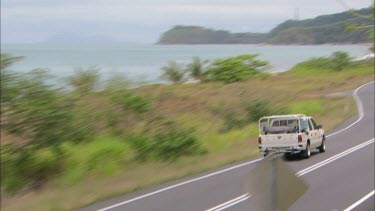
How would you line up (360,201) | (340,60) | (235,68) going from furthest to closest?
(340,60)
(235,68)
(360,201)

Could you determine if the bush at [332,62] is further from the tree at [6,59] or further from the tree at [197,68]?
the tree at [6,59]

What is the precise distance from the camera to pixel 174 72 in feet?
202

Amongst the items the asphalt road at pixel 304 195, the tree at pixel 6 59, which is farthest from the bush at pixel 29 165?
the asphalt road at pixel 304 195

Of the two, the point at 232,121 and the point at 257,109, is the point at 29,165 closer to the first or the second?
the point at 232,121

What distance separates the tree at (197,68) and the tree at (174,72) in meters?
2.69

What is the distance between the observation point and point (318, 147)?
22.9m

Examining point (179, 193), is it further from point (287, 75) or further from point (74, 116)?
point (287, 75)

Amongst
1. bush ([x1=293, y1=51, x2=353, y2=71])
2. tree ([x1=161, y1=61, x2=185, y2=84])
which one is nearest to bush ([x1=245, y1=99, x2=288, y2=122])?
tree ([x1=161, y1=61, x2=185, y2=84])

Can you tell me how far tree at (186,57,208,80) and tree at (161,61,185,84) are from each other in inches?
106

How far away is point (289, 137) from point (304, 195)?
7097 mm

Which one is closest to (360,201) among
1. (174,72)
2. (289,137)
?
(289,137)

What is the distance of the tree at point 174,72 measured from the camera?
194 feet

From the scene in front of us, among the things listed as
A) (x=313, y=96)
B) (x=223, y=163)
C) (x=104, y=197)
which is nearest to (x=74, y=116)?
(x=223, y=163)

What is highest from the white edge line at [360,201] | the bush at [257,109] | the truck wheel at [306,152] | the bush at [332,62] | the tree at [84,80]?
the tree at [84,80]
